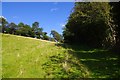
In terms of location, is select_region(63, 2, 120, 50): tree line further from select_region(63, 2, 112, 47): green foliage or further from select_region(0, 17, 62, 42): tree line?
select_region(0, 17, 62, 42): tree line

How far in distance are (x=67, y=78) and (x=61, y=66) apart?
5.12m

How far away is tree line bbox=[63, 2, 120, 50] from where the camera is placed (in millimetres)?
41950

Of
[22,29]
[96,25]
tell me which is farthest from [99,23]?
[22,29]

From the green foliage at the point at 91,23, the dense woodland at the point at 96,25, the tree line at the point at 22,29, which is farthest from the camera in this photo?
the tree line at the point at 22,29

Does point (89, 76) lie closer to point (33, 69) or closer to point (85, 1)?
point (33, 69)

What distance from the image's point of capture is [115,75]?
1858cm

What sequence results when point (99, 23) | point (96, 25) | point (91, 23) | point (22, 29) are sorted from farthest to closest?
point (22, 29), point (91, 23), point (96, 25), point (99, 23)

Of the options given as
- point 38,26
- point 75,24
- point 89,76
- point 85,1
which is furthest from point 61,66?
point 38,26

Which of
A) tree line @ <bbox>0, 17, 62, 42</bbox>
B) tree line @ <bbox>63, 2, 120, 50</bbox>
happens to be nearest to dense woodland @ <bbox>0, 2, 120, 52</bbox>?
tree line @ <bbox>63, 2, 120, 50</bbox>

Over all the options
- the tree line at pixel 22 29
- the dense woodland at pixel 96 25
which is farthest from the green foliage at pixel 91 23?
the tree line at pixel 22 29

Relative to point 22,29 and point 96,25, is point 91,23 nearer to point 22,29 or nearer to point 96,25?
point 96,25

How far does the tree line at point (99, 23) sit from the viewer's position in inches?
1652

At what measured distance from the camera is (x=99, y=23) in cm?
5119

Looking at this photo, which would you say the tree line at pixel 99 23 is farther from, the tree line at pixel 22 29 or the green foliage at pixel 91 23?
the tree line at pixel 22 29
